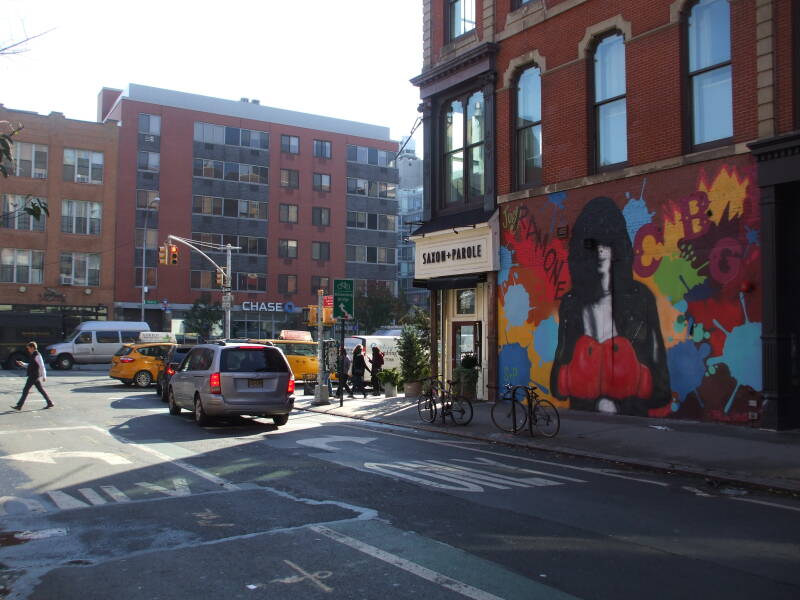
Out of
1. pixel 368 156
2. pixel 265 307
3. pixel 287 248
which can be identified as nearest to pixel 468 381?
pixel 265 307

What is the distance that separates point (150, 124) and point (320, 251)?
1747 cm

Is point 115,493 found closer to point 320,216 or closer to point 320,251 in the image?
point 320,251

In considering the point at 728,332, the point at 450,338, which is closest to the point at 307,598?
the point at 728,332

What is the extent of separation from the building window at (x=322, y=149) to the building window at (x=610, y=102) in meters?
49.4

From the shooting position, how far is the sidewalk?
9.35 m

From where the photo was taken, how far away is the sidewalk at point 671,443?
9.35 meters

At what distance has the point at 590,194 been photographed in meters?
16.3

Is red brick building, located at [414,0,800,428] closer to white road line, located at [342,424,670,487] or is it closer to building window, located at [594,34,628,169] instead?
building window, located at [594,34,628,169]

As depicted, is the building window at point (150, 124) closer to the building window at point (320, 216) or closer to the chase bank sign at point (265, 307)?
the building window at point (320, 216)

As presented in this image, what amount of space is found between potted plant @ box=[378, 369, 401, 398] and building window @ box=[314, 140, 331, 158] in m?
44.6

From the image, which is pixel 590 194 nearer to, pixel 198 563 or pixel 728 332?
pixel 728 332

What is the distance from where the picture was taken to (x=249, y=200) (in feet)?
198

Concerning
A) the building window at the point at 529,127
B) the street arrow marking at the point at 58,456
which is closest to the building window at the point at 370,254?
the building window at the point at 529,127

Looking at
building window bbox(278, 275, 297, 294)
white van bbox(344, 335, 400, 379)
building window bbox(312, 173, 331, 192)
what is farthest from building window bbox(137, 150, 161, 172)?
white van bbox(344, 335, 400, 379)
